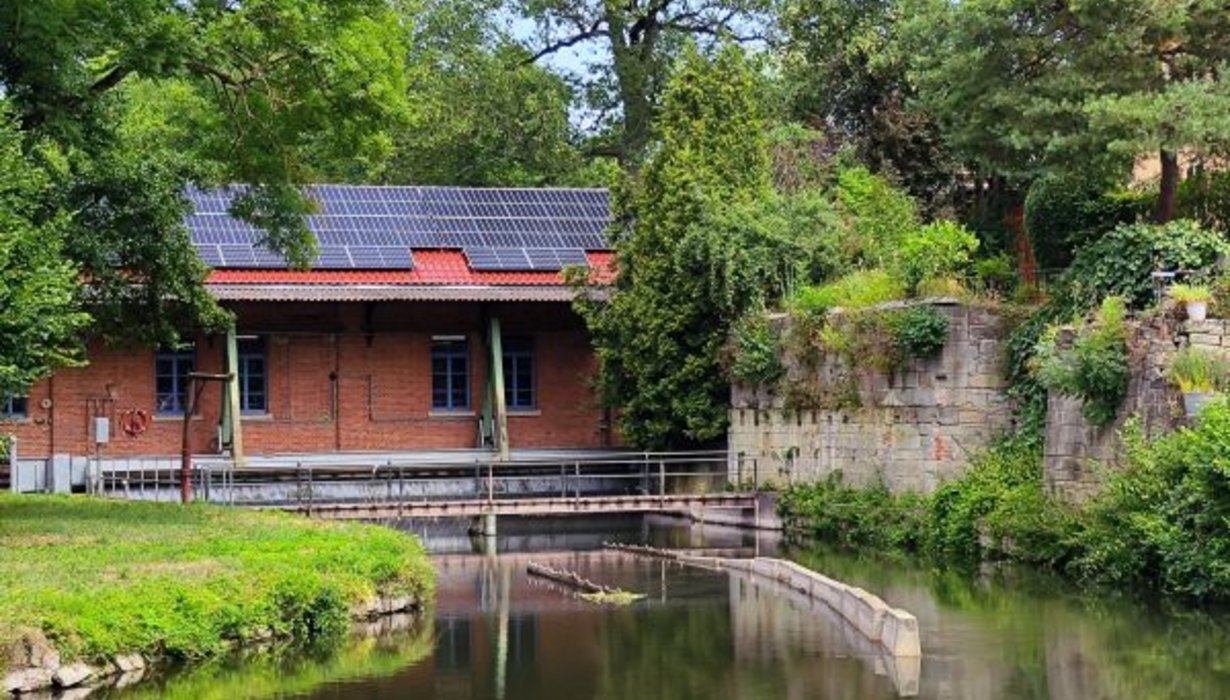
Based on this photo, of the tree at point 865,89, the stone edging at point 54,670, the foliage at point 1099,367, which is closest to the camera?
the stone edging at point 54,670

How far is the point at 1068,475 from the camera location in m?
22.2

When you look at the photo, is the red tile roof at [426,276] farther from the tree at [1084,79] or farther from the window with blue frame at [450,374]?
the tree at [1084,79]

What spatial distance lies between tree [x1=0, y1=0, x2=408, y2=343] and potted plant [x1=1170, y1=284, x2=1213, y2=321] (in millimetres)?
9097

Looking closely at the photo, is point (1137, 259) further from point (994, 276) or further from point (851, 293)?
point (851, 293)

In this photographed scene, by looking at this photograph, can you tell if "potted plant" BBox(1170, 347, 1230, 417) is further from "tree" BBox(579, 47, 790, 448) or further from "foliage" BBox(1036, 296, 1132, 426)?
"tree" BBox(579, 47, 790, 448)

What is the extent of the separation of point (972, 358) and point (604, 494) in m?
8.95

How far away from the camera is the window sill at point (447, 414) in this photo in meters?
34.5

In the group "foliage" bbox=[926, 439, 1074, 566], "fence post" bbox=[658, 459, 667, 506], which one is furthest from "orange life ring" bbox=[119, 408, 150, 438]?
"foliage" bbox=[926, 439, 1074, 566]

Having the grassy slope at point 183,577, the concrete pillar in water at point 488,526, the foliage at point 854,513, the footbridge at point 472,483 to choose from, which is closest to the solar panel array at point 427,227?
the footbridge at point 472,483

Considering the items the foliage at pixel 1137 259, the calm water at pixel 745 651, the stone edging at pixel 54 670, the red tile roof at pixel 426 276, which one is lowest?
the calm water at pixel 745 651

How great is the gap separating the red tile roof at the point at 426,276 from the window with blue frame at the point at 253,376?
1.97 metres

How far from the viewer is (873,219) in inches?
1217

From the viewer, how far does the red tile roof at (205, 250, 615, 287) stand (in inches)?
1262

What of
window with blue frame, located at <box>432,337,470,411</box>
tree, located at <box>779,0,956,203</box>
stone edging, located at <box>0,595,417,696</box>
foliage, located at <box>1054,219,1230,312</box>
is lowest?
stone edging, located at <box>0,595,417,696</box>
